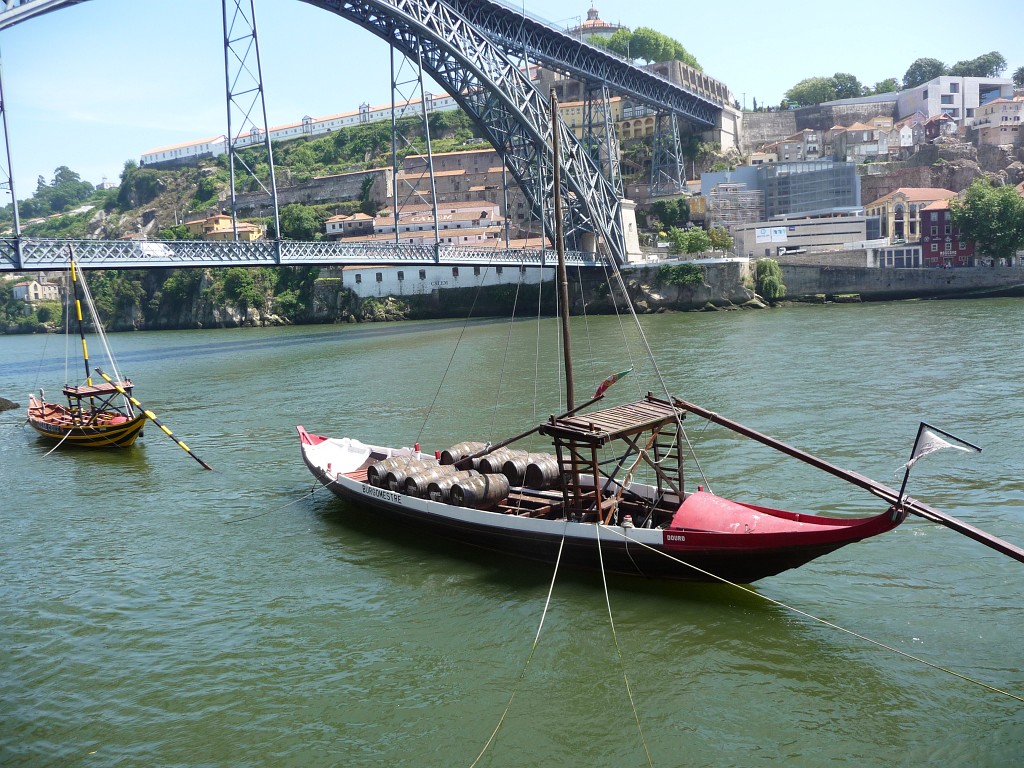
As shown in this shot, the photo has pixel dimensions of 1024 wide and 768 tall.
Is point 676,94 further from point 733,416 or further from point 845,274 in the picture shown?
point 733,416

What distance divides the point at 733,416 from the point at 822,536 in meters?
10.0

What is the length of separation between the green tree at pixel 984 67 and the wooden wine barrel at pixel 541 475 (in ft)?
311

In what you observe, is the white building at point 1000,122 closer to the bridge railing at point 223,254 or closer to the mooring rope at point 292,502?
the bridge railing at point 223,254

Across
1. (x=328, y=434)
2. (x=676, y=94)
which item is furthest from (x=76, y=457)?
(x=676, y=94)

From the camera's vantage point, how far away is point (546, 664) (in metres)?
8.12

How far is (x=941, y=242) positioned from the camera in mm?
51938

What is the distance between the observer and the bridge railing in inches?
1161

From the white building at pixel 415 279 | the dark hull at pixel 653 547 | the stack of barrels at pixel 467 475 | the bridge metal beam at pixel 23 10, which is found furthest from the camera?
the white building at pixel 415 279

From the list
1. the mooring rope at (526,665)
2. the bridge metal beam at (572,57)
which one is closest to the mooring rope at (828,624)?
the mooring rope at (526,665)

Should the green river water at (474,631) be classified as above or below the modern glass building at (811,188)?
below

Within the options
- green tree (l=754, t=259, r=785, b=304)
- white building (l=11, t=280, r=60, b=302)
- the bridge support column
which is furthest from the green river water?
white building (l=11, t=280, r=60, b=302)

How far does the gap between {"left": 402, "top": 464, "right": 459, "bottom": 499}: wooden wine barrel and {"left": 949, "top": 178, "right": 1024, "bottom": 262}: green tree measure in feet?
154

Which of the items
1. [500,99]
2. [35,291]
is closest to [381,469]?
[500,99]

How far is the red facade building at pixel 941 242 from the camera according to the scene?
51.5m
